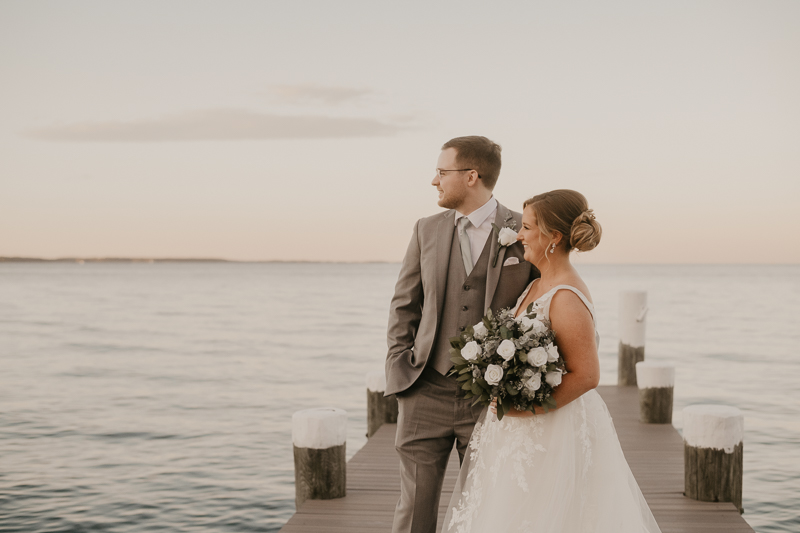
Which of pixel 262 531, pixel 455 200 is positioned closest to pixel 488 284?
pixel 455 200

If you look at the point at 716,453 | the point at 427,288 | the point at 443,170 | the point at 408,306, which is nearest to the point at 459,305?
the point at 427,288

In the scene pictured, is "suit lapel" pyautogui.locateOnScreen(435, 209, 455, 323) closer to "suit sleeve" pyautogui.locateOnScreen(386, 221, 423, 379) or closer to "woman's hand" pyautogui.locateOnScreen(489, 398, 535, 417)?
"suit sleeve" pyautogui.locateOnScreen(386, 221, 423, 379)

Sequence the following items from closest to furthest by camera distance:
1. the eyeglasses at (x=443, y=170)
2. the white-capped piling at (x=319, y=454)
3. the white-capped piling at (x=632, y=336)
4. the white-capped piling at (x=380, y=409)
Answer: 1. the eyeglasses at (x=443, y=170)
2. the white-capped piling at (x=319, y=454)
3. the white-capped piling at (x=380, y=409)
4. the white-capped piling at (x=632, y=336)

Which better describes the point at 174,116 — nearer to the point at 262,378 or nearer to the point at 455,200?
the point at 262,378

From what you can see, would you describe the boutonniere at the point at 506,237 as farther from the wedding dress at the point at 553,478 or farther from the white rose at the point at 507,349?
the white rose at the point at 507,349

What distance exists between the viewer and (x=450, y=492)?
559cm

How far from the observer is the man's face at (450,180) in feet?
10.4

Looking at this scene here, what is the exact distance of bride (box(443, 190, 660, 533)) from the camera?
2766mm

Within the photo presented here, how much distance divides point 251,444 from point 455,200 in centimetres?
848

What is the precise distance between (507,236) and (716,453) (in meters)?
3.27

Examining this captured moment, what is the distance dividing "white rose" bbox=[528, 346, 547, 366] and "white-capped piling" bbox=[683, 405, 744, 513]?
10.6 feet

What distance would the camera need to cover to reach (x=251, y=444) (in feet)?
35.1

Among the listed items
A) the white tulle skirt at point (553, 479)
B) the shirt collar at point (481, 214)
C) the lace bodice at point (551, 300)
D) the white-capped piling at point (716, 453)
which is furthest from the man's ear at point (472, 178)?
the white-capped piling at point (716, 453)

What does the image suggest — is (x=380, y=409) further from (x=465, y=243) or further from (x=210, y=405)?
(x=210, y=405)
